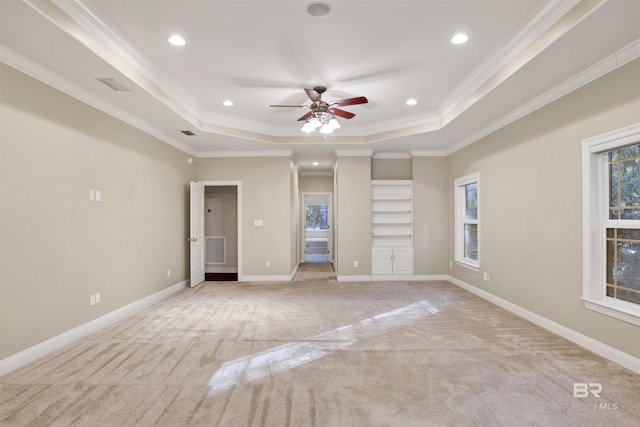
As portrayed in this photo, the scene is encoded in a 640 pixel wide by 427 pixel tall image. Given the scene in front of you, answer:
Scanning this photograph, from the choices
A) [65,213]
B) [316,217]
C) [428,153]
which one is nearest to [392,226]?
[428,153]

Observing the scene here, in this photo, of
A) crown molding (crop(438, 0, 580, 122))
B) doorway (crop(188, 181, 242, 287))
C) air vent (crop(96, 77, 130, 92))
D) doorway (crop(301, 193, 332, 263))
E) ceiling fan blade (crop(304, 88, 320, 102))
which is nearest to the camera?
crown molding (crop(438, 0, 580, 122))

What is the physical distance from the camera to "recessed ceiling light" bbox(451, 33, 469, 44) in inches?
114

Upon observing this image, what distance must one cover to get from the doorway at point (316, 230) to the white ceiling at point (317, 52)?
5.05 metres

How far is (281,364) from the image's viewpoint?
2758 millimetres

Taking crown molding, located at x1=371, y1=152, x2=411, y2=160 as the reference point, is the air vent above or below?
above

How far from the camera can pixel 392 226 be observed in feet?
22.0

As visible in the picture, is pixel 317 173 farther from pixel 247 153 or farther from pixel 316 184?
pixel 247 153

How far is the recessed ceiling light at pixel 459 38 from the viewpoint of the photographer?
2.90 m

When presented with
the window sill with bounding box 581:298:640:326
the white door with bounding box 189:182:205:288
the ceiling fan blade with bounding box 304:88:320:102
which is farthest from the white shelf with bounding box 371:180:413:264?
the window sill with bounding box 581:298:640:326

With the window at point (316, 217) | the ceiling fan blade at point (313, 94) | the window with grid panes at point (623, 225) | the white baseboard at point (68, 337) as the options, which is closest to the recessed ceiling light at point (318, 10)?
the ceiling fan blade at point (313, 94)

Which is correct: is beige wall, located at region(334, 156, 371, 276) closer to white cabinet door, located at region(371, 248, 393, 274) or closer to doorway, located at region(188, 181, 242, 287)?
white cabinet door, located at region(371, 248, 393, 274)

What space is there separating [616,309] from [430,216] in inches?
153

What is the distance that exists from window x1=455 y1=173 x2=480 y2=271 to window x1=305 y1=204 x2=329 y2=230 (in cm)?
720

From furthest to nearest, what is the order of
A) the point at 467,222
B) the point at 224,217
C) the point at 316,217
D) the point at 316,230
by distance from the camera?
1. the point at 316,217
2. the point at 316,230
3. the point at 224,217
4. the point at 467,222
